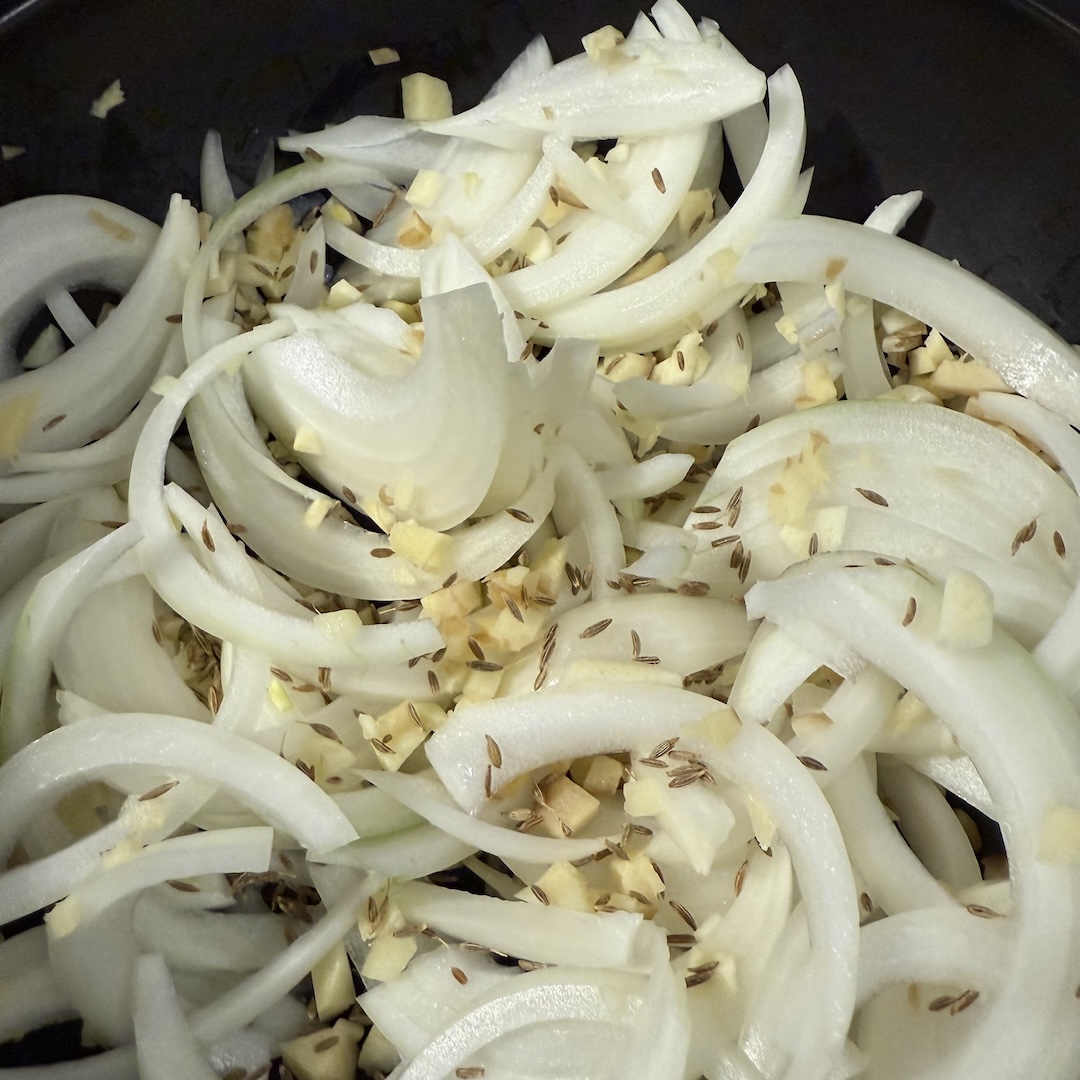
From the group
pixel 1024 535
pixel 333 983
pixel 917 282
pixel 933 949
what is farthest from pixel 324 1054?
pixel 917 282

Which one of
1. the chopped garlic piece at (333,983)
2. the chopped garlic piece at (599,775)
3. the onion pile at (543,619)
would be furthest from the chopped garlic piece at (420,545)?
the chopped garlic piece at (333,983)

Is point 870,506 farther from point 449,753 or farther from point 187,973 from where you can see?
point 187,973

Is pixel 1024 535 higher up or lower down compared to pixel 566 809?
higher up

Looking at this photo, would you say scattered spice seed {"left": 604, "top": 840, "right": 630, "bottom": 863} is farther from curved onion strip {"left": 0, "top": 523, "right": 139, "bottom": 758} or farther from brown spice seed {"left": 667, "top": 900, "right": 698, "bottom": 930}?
curved onion strip {"left": 0, "top": 523, "right": 139, "bottom": 758}

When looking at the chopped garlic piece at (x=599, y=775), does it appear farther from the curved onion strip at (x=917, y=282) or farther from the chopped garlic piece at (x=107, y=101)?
the chopped garlic piece at (x=107, y=101)

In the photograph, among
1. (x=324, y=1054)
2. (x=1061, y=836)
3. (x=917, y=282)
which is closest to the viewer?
(x=1061, y=836)

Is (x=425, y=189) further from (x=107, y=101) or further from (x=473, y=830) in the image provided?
(x=473, y=830)

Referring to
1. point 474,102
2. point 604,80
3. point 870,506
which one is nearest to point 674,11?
point 604,80
